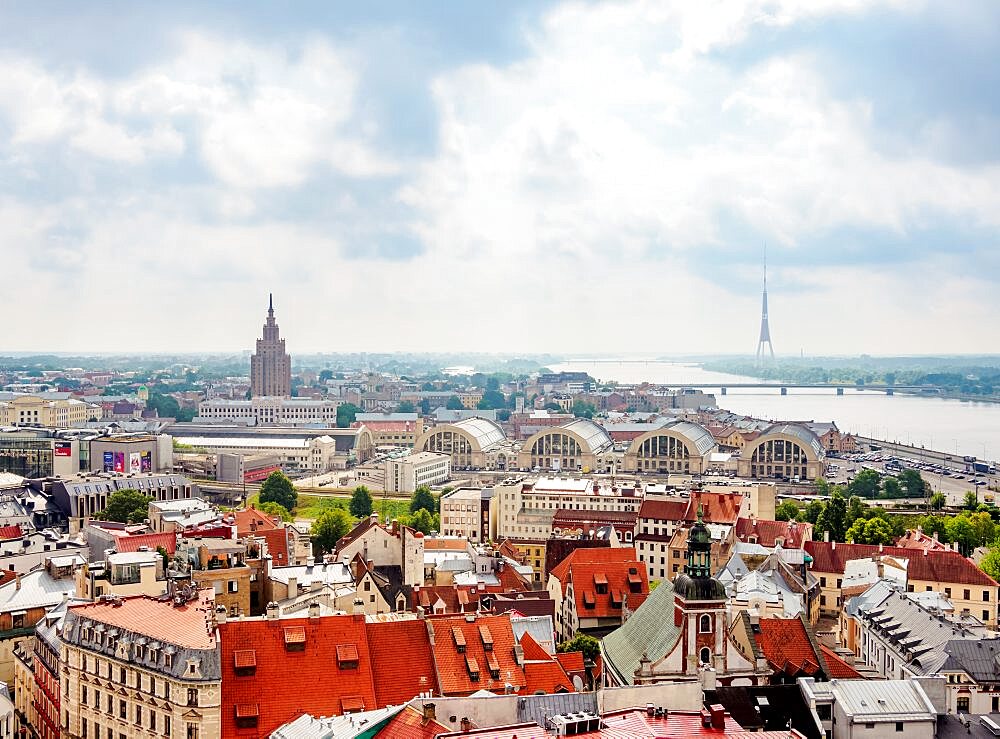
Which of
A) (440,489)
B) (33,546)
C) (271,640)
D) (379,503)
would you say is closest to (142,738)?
(271,640)

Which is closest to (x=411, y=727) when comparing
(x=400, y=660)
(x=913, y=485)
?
(x=400, y=660)

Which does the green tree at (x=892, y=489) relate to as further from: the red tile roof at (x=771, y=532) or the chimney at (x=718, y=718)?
the chimney at (x=718, y=718)

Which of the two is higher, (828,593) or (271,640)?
(271,640)

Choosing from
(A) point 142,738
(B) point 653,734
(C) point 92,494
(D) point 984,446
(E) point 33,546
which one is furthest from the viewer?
(D) point 984,446

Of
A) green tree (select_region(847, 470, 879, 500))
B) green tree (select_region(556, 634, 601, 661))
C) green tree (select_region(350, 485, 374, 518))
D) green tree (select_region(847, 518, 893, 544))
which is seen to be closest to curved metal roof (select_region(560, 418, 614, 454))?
green tree (select_region(847, 470, 879, 500))

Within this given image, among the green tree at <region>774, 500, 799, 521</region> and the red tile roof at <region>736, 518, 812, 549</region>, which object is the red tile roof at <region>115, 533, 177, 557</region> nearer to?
the red tile roof at <region>736, 518, 812, 549</region>

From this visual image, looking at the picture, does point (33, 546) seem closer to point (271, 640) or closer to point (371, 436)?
point (271, 640)

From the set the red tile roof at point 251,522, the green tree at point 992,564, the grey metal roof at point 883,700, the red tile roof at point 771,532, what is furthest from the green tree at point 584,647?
the green tree at point 992,564
